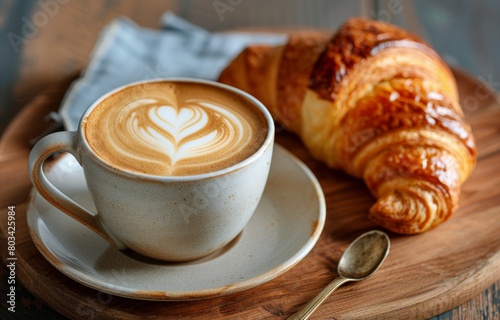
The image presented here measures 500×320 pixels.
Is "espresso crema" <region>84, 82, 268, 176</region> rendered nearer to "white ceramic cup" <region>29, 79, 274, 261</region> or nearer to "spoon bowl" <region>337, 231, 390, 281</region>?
"white ceramic cup" <region>29, 79, 274, 261</region>

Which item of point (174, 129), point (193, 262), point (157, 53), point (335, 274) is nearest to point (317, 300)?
point (335, 274)

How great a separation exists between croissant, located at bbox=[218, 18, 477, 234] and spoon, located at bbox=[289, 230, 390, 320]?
2.2 inches

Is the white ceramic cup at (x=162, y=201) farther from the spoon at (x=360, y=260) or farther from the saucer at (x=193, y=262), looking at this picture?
the spoon at (x=360, y=260)

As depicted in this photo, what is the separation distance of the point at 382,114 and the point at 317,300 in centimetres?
54

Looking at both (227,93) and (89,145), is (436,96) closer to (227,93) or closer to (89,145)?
(227,93)

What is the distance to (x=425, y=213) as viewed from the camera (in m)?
1.32

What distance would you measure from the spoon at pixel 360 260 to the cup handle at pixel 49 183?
390mm

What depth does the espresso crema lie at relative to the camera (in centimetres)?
108

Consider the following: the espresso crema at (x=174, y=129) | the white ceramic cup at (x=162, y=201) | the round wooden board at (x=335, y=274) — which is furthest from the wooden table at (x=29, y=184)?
the espresso crema at (x=174, y=129)

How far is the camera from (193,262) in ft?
3.86

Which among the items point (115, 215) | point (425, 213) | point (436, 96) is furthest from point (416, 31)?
point (115, 215)

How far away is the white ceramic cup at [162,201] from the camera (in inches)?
40.8

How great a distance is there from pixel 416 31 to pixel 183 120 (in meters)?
1.70

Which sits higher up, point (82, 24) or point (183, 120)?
point (183, 120)
